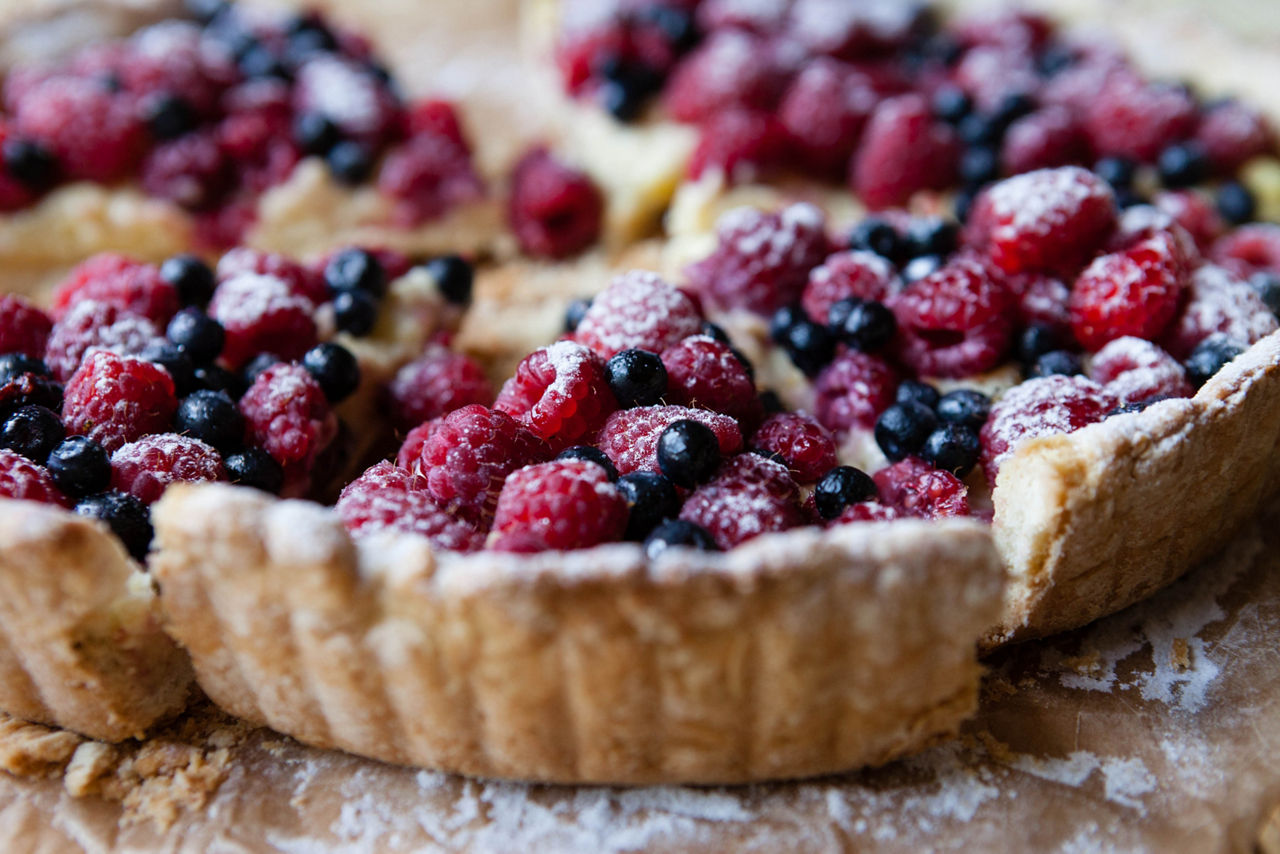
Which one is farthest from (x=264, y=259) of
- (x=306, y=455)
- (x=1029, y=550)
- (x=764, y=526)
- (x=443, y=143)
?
(x=1029, y=550)

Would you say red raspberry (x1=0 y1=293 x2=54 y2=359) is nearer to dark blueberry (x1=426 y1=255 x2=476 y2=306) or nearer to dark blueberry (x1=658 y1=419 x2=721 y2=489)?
dark blueberry (x1=426 y1=255 x2=476 y2=306)

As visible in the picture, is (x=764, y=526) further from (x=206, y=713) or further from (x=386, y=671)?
(x=206, y=713)

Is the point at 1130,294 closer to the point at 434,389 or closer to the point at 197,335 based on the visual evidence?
the point at 434,389

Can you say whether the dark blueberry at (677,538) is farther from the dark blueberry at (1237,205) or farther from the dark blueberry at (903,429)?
the dark blueberry at (1237,205)

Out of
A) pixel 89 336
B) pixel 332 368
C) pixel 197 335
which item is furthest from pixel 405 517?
pixel 89 336

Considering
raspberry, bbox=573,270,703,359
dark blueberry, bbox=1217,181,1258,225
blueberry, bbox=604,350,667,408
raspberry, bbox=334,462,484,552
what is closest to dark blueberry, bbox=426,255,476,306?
raspberry, bbox=573,270,703,359
